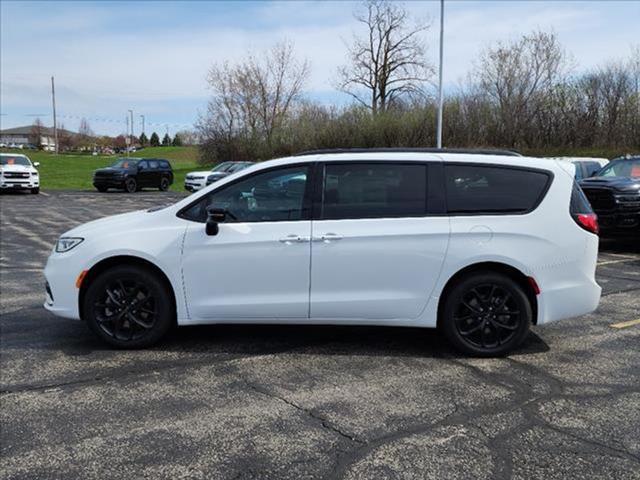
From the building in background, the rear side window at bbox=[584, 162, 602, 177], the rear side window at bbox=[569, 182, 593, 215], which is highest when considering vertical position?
the building in background

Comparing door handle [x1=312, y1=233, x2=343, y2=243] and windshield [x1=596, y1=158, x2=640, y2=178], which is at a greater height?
windshield [x1=596, y1=158, x2=640, y2=178]

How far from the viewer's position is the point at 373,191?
507 cm

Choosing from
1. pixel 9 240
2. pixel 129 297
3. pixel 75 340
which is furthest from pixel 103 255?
pixel 9 240

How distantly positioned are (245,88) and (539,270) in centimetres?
A: 5006

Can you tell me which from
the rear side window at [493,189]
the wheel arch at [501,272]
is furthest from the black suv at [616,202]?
the wheel arch at [501,272]

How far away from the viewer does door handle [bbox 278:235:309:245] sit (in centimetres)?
497

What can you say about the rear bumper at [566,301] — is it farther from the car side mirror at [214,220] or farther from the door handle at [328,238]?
the car side mirror at [214,220]

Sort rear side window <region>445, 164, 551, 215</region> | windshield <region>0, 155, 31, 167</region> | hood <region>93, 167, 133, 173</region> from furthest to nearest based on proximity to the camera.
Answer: hood <region>93, 167, 133, 173</region> < windshield <region>0, 155, 31, 167</region> < rear side window <region>445, 164, 551, 215</region>

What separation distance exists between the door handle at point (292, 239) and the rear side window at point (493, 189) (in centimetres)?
126

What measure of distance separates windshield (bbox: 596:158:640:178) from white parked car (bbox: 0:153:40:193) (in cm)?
2557

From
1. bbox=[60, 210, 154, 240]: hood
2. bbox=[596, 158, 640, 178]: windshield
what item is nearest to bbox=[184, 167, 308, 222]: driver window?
bbox=[60, 210, 154, 240]: hood

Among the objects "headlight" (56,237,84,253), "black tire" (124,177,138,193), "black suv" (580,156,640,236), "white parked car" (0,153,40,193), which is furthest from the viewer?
"black tire" (124,177,138,193)

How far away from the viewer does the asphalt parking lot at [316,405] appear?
329cm

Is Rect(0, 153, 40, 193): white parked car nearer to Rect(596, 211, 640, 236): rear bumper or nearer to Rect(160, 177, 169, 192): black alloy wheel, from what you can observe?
Rect(160, 177, 169, 192): black alloy wheel
